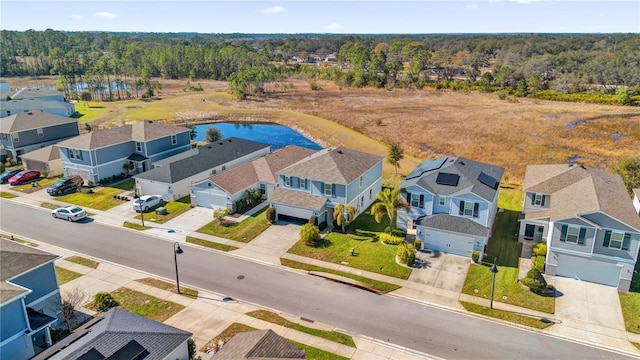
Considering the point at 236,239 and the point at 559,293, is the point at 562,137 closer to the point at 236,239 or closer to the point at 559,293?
the point at 559,293

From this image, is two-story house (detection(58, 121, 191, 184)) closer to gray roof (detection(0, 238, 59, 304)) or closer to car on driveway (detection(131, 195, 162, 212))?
car on driveway (detection(131, 195, 162, 212))

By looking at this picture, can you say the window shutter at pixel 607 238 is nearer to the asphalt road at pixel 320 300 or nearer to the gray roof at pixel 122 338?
the asphalt road at pixel 320 300

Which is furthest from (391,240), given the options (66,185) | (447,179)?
(66,185)

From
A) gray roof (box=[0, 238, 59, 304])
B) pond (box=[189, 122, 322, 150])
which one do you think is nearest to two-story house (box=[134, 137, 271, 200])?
pond (box=[189, 122, 322, 150])

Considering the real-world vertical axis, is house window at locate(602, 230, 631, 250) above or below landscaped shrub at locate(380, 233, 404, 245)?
above

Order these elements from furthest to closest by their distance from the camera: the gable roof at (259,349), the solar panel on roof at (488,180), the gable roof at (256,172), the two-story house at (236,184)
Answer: the gable roof at (256,172) → the two-story house at (236,184) → the solar panel on roof at (488,180) → the gable roof at (259,349)

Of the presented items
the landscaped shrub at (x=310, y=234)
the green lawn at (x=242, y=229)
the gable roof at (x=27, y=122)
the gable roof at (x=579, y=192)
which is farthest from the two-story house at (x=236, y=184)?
the gable roof at (x=27, y=122)

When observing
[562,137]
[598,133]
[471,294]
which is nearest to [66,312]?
[471,294]
